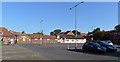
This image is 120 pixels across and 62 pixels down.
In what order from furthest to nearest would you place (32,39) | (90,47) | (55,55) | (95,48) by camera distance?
1. (32,39)
2. (90,47)
3. (95,48)
4. (55,55)

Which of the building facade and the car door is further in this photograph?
the building facade

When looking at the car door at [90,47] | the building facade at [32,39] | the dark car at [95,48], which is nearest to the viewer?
the dark car at [95,48]

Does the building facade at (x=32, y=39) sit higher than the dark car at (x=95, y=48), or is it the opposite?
the building facade at (x=32, y=39)

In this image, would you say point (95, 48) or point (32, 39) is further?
point (32, 39)

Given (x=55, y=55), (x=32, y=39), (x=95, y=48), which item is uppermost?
(x=32, y=39)

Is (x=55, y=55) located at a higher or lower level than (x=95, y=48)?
lower

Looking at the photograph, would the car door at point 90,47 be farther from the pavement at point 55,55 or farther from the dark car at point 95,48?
the pavement at point 55,55

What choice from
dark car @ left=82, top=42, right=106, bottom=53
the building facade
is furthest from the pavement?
the building facade

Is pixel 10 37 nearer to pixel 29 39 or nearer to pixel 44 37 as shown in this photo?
pixel 29 39

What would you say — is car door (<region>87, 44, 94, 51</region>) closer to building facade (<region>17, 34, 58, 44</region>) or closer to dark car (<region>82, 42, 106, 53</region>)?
dark car (<region>82, 42, 106, 53</region>)

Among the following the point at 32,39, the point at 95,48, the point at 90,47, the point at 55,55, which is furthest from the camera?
the point at 32,39

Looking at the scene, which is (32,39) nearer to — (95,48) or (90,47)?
(90,47)

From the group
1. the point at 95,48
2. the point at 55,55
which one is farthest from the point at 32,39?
the point at 55,55

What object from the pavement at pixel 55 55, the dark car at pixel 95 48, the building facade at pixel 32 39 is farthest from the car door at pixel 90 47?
the building facade at pixel 32 39
